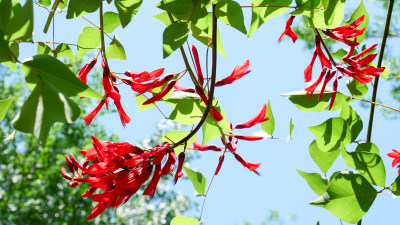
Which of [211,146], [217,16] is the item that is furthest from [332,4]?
[211,146]

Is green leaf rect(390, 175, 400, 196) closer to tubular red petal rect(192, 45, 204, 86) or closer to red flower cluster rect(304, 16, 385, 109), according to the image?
red flower cluster rect(304, 16, 385, 109)

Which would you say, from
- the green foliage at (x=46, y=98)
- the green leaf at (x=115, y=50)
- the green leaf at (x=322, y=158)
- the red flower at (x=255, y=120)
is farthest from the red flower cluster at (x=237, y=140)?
the green foliage at (x=46, y=98)

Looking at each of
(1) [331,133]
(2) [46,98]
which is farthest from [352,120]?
(2) [46,98]

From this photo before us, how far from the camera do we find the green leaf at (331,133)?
688 mm

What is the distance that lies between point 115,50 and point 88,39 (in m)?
0.05

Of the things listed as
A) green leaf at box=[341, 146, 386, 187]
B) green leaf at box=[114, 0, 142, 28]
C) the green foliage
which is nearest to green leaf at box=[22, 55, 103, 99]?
the green foliage

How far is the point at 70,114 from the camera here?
14.4 inches

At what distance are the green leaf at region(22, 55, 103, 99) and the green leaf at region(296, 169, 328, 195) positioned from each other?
1.51ft

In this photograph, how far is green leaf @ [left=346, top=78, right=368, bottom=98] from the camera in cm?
86

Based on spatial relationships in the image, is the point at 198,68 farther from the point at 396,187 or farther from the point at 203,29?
the point at 396,187

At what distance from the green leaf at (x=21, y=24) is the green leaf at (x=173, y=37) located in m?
0.18

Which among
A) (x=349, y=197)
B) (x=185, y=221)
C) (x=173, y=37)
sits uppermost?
(x=173, y=37)

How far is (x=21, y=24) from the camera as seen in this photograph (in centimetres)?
40

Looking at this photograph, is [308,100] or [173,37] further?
[308,100]
